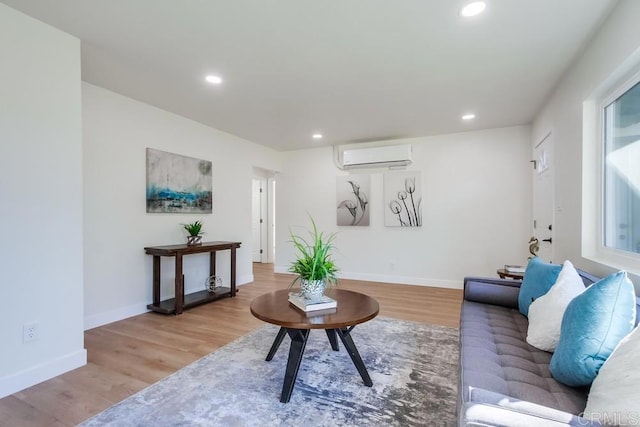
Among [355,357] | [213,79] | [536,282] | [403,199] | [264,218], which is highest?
[213,79]

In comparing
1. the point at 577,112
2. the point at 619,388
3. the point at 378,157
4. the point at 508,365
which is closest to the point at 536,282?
the point at 508,365

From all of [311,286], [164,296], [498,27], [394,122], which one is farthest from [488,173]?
[164,296]

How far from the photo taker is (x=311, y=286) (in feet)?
6.76

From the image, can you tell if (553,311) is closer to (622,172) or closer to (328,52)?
(622,172)

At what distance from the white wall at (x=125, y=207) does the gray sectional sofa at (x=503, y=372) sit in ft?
10.6

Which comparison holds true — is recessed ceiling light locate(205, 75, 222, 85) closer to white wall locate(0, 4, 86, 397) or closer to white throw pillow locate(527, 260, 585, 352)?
white wall locate(0, 4, 86, 397)

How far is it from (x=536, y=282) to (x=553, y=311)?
19.0 inches

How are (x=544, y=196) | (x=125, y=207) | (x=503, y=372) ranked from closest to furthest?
1. (x=503, y=372)
2. (x=125, y=207)
3. (x=544, y=196)

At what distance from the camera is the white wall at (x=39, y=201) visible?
189 cm

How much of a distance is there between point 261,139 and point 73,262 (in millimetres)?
3262

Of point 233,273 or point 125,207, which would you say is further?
point 233,273

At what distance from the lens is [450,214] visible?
4664 millimetres

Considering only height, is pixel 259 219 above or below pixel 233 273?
above

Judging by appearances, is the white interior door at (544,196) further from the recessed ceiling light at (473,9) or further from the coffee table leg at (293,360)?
the coffee table leg at (293,360)
